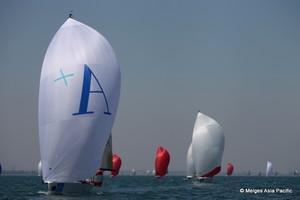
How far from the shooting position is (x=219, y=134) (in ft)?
266

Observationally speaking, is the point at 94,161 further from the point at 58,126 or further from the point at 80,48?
the point at 80,48

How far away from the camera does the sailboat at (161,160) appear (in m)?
107

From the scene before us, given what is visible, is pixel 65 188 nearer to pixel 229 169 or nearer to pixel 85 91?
pixel 85 91

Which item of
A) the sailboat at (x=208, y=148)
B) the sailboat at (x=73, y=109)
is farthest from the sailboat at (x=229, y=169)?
the sailboat at (x=73, y=109)

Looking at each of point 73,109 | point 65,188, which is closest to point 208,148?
point 65,188

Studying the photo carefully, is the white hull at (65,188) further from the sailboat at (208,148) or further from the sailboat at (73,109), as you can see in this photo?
the sailboat at (208,148)

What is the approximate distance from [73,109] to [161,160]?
68.6 meters

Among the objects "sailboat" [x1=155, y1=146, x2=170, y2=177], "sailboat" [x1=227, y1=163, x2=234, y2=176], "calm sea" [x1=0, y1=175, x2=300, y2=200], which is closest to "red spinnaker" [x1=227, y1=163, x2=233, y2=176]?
"sailboat" [x1=227, y1=163, x2=234, y2=176]

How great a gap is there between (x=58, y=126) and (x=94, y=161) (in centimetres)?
359

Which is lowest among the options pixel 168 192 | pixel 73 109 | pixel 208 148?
pixel 168 192

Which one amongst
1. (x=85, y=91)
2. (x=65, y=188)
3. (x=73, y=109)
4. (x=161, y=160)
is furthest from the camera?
(x=161, y=160)

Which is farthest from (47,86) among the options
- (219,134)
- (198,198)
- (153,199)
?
(219,134)

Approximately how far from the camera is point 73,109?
40.5 meters

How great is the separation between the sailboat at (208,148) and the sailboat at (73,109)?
38265mm
